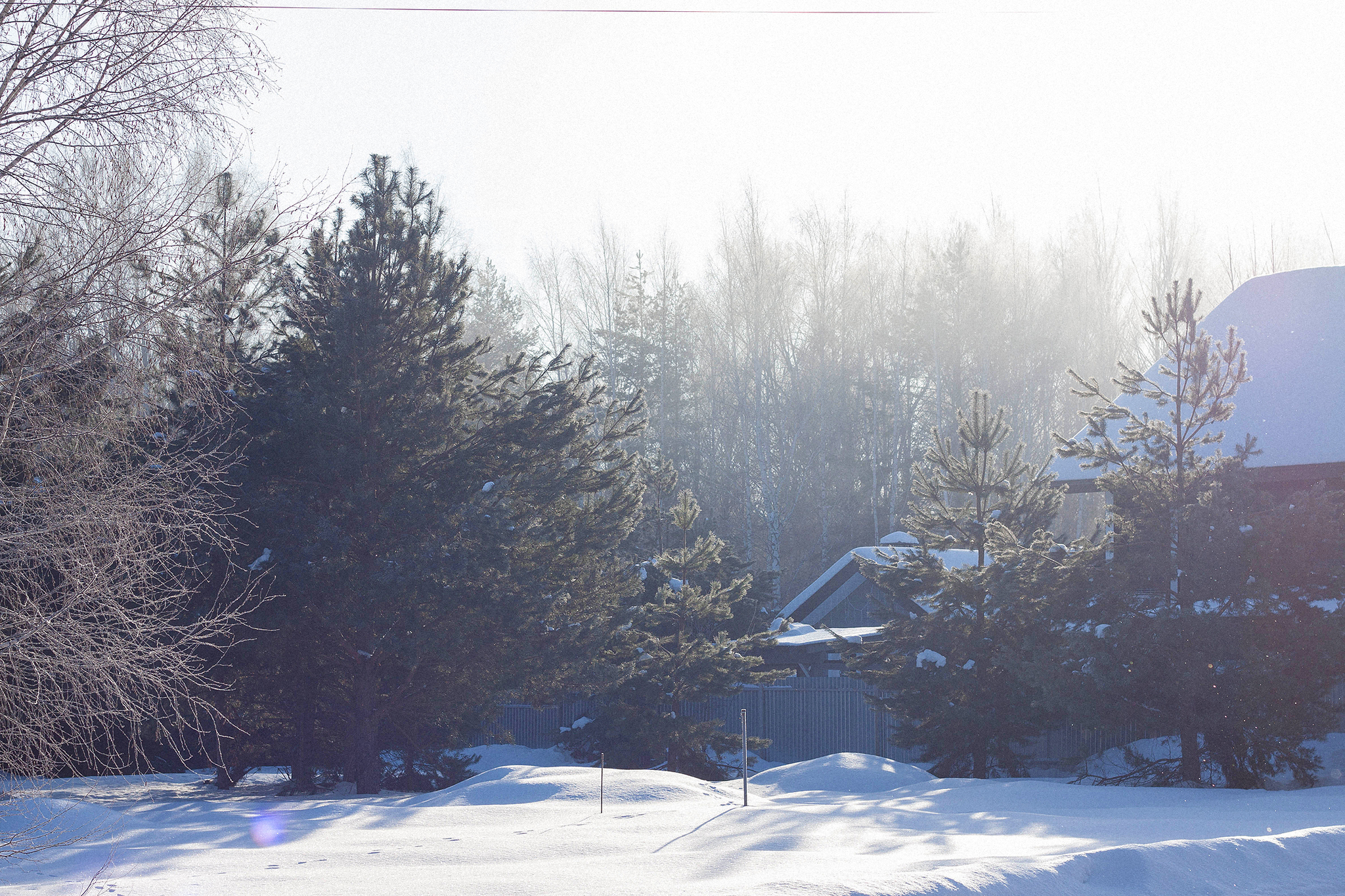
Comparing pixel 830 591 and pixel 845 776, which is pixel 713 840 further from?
pixel 830 591

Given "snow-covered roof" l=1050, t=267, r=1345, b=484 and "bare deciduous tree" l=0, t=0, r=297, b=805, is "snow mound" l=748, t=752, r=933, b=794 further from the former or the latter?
"bare deciduous tree" l=0, t=0, r=297, b=805

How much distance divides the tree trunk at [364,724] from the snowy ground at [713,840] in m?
1.79

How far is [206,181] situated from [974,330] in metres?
43.4

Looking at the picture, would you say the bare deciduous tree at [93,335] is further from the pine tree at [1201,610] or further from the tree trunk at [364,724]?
the pine tree at [1201,610]

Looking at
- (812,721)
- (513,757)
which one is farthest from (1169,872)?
(513,757)

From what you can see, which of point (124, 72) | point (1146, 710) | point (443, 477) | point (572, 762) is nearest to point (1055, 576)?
point (1146, 710)

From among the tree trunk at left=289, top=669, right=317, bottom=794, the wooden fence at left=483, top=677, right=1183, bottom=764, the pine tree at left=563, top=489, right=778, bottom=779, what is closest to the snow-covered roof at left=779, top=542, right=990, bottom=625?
the wooden fence at left=483, top=677, right=1183, bottom=764

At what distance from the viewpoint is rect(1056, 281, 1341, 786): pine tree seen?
14289mm

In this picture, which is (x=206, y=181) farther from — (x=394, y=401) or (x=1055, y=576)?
(x=1055, y=576)

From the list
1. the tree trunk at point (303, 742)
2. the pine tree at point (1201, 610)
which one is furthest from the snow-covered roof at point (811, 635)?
the tree trunk at point (303, 742)

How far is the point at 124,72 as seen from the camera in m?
7.02

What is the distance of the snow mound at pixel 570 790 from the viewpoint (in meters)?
13.9

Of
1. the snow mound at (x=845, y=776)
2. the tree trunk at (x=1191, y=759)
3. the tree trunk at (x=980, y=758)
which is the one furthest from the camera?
the tree trunk at (x=980, y=758)

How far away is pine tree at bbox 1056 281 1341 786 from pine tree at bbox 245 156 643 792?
814 cm
